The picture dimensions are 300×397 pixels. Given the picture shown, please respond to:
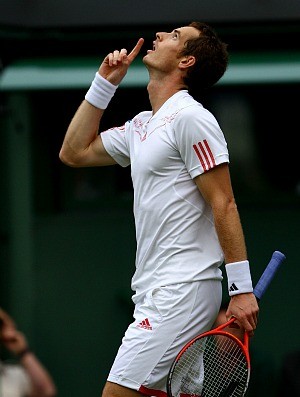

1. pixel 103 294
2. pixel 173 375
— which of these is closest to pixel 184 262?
pixel 173 375

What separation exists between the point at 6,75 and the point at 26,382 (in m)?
1.64

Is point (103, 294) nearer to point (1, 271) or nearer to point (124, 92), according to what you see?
point (1, 271)

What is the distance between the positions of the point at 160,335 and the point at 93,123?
0.92m

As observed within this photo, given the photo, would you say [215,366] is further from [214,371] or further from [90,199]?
[90,199]

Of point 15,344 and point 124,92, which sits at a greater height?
point 124,92

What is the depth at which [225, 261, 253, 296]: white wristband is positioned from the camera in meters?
4.38

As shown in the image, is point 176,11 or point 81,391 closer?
point 176,11

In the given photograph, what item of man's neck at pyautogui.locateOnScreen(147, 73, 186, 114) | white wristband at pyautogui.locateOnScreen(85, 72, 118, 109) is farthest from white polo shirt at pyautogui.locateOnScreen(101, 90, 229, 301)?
white wristband at pyautogui.locateOnScreen(85, 72, 118, 109)

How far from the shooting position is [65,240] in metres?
7.60

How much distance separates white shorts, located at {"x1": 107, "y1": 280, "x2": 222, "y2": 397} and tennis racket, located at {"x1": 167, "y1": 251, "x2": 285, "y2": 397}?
0.18 feet

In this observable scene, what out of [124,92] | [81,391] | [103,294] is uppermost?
[124,92]

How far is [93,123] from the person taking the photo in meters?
4.96

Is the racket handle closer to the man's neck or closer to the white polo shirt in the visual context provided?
the white polo shirt

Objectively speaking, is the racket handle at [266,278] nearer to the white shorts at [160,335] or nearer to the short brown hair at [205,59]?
the white shorts at [160,335]
